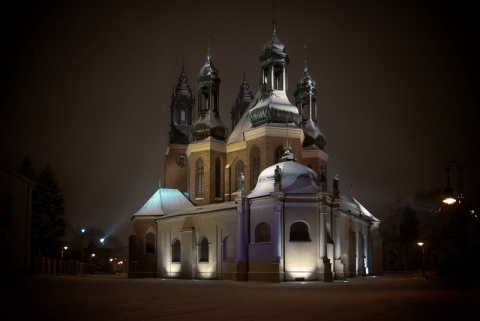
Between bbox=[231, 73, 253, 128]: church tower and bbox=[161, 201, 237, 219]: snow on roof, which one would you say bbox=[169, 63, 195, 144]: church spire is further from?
bbox=[161, 201, 237, 219]: snow on roof

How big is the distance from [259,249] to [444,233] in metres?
14.0

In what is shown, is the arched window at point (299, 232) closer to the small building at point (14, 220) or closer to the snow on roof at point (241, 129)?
the snow on roof at point (241, 129)

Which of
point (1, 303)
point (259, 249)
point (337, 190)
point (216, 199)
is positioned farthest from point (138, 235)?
point (1, 303)

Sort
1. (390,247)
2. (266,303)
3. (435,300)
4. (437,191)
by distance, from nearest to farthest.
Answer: (266,303) < (435,300) < (437,191) < (390,247)

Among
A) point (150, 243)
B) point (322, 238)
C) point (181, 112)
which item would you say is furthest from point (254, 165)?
point (181, 112)

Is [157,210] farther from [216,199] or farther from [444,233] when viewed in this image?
[444,233]

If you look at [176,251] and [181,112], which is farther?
[181,112]

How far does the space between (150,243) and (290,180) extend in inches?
775

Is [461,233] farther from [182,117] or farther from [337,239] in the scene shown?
[182,117]

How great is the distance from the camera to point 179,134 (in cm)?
6756

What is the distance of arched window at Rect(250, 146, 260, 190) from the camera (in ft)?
165

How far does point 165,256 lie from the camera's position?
2136 inches

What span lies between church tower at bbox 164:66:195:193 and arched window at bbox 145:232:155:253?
926 cm

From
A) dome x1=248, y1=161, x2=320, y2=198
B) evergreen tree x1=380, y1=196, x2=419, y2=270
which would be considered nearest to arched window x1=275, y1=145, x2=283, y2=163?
dome x1=248, y1=161, x2=320, y2=198
